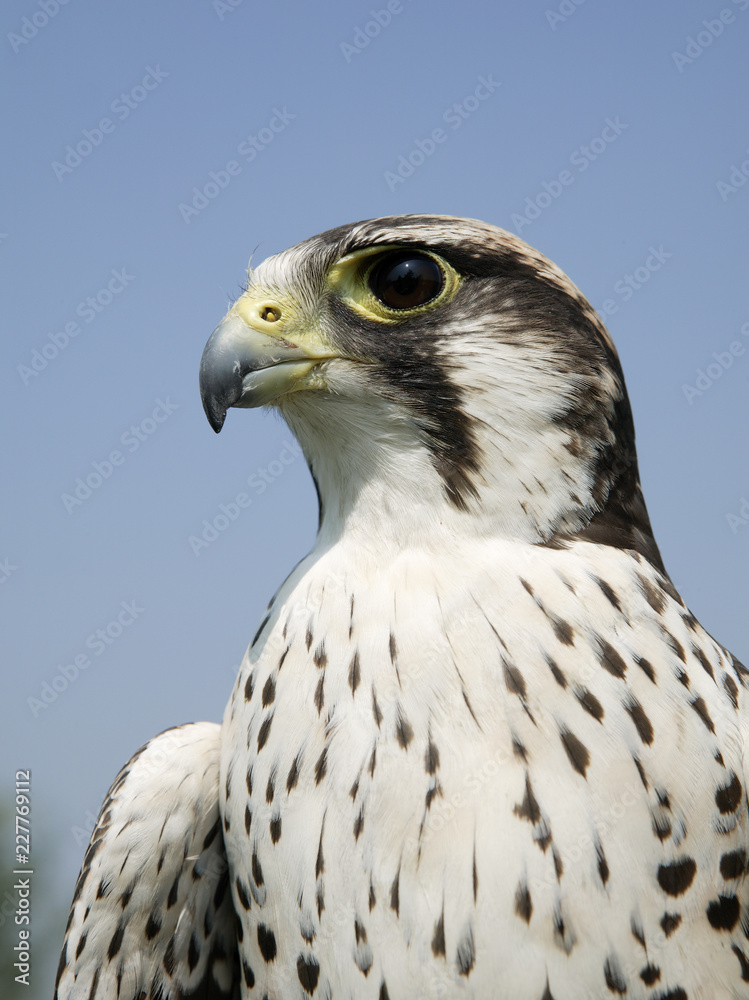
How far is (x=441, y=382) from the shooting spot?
2.40m

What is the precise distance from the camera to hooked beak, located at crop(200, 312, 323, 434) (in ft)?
8.20

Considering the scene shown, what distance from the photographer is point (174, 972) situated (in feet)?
9.08

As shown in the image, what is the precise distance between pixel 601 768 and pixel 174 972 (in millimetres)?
1631

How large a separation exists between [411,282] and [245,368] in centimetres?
53

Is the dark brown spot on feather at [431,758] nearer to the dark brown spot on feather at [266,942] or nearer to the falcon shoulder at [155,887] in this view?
the dark brown spot on feather at [266,942]

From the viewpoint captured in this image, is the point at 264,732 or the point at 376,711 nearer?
the point at 376,711

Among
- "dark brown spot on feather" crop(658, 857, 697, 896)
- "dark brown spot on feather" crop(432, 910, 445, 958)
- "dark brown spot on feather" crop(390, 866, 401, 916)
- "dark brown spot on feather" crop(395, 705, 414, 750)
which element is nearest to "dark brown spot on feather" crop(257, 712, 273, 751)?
"dark brown spot on feather" crop(395, 705, 414, 750)

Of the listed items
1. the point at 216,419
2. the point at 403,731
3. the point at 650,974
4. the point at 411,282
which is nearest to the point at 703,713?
the point at 650,974

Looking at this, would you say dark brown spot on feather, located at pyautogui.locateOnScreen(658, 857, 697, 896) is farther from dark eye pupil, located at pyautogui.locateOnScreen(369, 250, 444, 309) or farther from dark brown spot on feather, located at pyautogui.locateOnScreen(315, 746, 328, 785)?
dark eye pupil, located at pyautogui.locateOnScreen(369, 250, 444, 309)

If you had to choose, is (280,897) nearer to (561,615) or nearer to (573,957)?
(573,957)

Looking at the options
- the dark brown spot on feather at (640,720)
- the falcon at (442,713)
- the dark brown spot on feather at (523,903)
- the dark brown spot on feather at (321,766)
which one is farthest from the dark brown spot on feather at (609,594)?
the dark brown spot on feather at (321,766)

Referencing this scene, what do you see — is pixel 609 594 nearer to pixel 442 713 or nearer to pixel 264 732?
pixel 442 713

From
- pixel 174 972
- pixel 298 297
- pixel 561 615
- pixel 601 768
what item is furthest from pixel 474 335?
pixel 174 972

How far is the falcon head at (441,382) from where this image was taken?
233 centimetres
